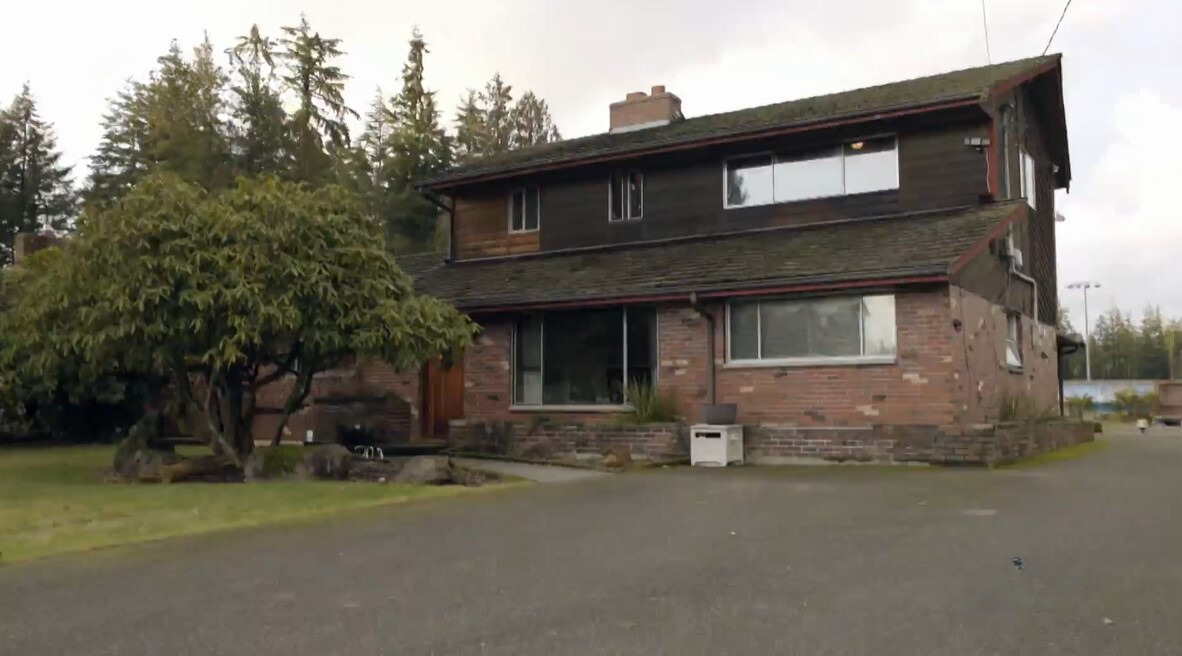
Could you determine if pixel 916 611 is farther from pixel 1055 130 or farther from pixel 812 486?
pixel 1055 130

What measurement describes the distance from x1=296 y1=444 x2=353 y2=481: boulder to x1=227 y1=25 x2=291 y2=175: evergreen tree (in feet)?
99.7

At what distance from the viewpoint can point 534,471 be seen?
1445 cm

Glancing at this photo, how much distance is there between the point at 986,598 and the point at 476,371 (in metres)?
13.4

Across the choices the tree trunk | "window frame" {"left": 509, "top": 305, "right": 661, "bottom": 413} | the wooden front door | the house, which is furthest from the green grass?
the wooden front door

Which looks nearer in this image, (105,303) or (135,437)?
(105,303)

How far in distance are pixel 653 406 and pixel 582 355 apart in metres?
1.94

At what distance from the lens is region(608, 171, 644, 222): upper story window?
65.4 ft

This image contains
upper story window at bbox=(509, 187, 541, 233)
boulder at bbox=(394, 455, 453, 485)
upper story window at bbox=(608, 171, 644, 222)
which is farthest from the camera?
upper story window at bbox=(509, 187, 541, 233)

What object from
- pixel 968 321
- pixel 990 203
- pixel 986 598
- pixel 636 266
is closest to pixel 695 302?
pixel 636 266

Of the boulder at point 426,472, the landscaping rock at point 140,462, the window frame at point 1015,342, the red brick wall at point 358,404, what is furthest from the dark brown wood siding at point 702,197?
the landscaping rock at point 140,462

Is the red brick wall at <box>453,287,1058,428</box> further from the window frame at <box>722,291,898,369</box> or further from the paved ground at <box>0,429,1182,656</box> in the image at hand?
the paved ground at <box>0,429,1182,656</box>

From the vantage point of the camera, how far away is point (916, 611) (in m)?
5.59

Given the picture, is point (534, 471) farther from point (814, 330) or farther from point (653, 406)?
point (814, 330)

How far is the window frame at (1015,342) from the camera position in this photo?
58.6 ft
